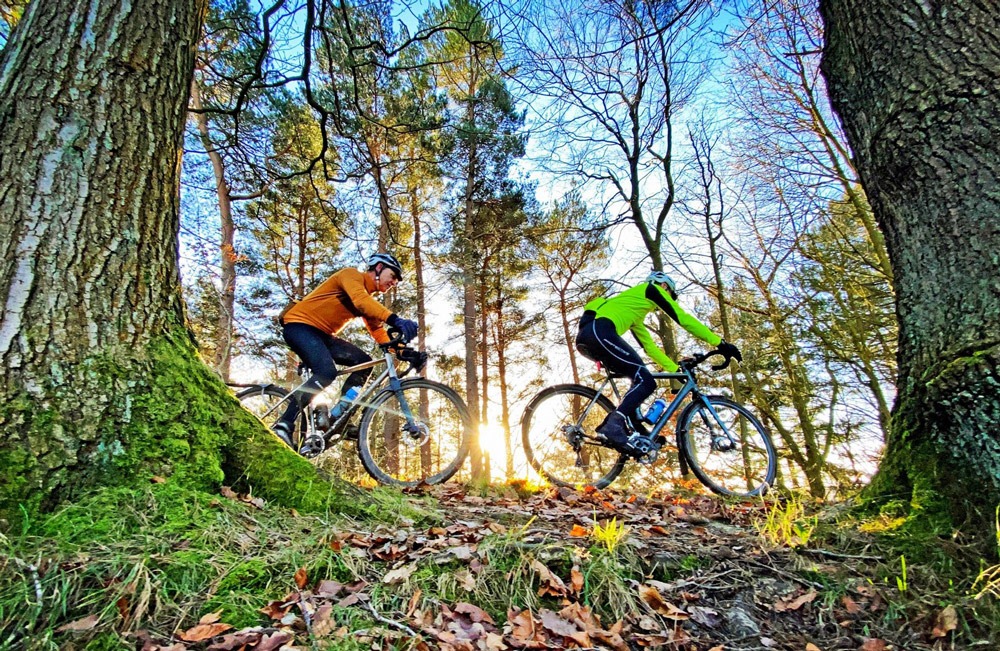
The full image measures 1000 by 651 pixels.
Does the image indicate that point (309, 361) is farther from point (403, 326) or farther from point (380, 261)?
point (380, 261)

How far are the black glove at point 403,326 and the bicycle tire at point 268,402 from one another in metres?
1.22

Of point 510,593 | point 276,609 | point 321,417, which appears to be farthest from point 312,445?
point 510,593

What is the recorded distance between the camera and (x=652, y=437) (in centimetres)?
459

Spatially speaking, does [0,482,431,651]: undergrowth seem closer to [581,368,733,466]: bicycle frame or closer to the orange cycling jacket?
the orange cycling jacket

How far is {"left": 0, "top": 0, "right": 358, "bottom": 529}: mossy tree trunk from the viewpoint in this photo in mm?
1960

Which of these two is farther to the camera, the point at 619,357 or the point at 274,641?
the point at 619,357

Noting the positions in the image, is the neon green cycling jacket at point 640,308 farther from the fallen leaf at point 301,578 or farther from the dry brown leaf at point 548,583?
the fallen leaf at point 301,578

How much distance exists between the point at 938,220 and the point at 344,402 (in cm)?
448

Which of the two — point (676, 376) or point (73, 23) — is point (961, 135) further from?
point (73, 23)

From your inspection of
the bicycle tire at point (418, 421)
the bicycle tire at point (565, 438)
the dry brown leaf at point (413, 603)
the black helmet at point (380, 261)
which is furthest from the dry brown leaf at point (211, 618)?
the bicycle tire at point (565, 438)

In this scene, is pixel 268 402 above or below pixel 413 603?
above

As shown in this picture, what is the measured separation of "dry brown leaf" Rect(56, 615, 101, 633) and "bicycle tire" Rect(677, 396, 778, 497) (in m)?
4.35

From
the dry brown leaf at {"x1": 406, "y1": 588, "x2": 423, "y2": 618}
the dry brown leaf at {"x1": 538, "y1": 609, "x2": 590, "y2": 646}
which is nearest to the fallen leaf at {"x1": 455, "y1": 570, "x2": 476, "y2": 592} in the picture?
the dry brown leaf at {"x1": 406, "y1": 588, "x2": 423, "y2": 618}

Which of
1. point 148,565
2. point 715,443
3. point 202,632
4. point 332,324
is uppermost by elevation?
point 332,324
